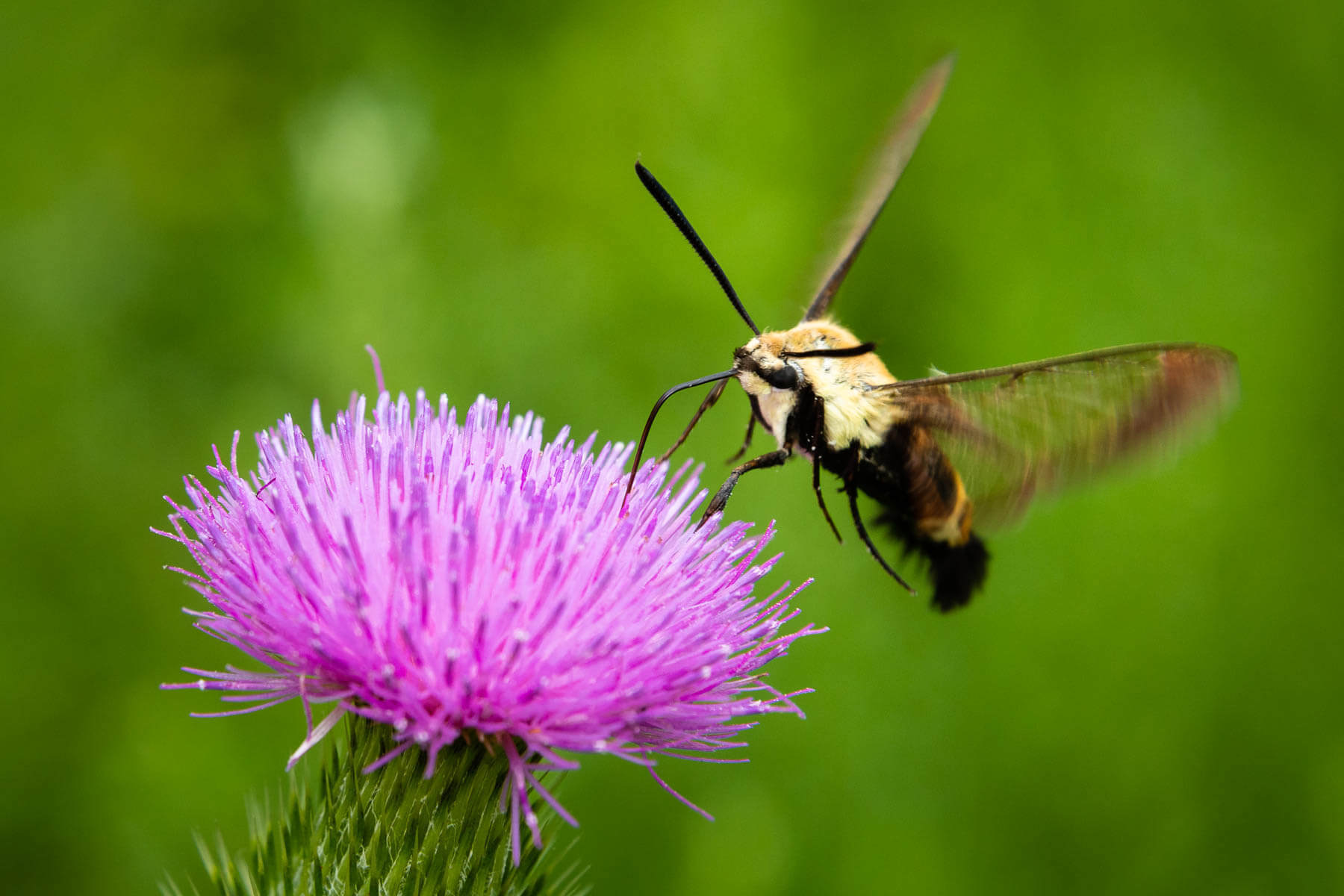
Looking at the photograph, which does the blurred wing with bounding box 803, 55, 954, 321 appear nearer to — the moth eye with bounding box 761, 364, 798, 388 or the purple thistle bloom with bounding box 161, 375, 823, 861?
the moth eye with bounding box 761, 364, 798, 388

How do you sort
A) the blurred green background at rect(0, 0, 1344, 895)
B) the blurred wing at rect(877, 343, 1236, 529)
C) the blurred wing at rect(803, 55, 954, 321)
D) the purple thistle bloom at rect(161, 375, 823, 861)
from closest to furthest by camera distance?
the purple thistle bloom at rect(161, 375, 823, 861) → the blurred wing at rect(877, 343, 1236, 529) → the blurred wing at rect(803, 55, 954, 321) → the blurred green background at rect(0, 0, 1344, 895)

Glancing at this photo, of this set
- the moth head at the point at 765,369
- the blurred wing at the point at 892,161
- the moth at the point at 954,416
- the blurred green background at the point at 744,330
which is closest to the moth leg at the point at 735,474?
the moth at the point at 954,416

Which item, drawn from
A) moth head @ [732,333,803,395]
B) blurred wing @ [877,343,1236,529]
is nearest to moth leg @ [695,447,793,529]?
moth head @ [732,333,803,395]

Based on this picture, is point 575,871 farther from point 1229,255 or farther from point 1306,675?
point 1229,255

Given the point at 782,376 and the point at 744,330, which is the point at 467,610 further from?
the point at 744,330

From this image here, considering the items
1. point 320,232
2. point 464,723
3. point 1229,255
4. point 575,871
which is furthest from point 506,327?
point 1229,255

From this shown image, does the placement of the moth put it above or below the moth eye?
below

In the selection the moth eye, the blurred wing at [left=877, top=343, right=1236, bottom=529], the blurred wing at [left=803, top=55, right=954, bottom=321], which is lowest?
the blurred wing at [left=877, top=343, right=1236, bottom=529]
